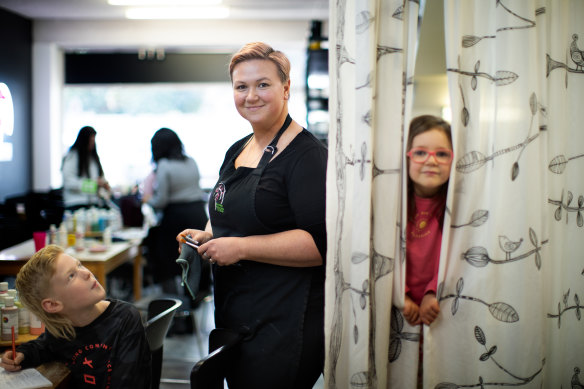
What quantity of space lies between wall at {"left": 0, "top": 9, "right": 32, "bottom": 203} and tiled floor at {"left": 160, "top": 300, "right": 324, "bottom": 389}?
391 cm

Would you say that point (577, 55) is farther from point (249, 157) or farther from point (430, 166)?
point (249, 157)

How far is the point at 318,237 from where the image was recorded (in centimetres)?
145

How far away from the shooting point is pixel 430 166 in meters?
1.36

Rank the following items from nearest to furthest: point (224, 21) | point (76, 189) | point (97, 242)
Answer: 1. point (97, 242)
2. point (76, 189)
3. point (224, 21)

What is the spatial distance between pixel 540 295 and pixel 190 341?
3.22m

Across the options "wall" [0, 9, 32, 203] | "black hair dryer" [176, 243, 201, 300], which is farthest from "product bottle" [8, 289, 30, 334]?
"wall" [0, 9, 32, 203]

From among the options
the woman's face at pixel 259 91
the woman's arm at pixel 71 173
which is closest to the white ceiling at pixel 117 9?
the woman's arm at pixel 71 173

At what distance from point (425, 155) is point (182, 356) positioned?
2881 mm

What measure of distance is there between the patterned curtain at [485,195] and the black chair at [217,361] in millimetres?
396

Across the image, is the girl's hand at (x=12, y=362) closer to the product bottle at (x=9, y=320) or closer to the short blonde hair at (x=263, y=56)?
the product bottle at (x=9, y=320)

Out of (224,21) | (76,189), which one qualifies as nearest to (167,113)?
(224,21)

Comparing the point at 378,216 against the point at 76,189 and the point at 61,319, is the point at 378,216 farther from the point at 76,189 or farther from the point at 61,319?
the point at 76,189

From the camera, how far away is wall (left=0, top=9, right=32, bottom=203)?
6.58 m

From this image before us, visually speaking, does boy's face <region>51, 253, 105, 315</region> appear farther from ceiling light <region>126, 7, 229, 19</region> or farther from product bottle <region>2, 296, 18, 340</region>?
ceiling light <region>126, 7, 229, 19</region>
